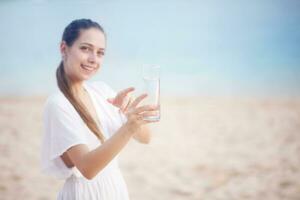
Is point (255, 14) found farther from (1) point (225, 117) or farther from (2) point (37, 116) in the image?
(2) point (37, 116)

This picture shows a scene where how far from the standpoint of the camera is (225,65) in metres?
3.89

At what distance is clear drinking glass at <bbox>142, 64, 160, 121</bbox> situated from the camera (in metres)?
0.98

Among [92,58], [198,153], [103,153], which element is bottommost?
[198,153]

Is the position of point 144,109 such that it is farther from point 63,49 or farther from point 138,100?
point 63,49

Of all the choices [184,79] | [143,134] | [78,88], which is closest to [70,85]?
[78,88]

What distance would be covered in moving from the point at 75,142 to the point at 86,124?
0.08 metres

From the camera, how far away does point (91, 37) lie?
111 centimetres

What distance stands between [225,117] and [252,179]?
5.00ft

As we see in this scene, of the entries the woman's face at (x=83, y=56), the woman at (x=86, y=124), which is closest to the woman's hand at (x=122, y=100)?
the woman at (x=86, y=124)

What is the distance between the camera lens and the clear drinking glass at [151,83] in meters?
0.98

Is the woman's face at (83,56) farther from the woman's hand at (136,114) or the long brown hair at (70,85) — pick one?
the woman's hand at (136,114)

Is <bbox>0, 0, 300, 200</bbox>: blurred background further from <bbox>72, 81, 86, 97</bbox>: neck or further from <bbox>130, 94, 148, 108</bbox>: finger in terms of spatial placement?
<bbox>130, 94, 148, 108</bbox>: finger

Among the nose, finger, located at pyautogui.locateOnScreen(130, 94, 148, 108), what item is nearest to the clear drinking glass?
finger, located at pyautogui.locateOnScreen(130, 94, 148, 108)

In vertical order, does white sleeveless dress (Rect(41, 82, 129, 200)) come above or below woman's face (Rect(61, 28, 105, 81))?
below
